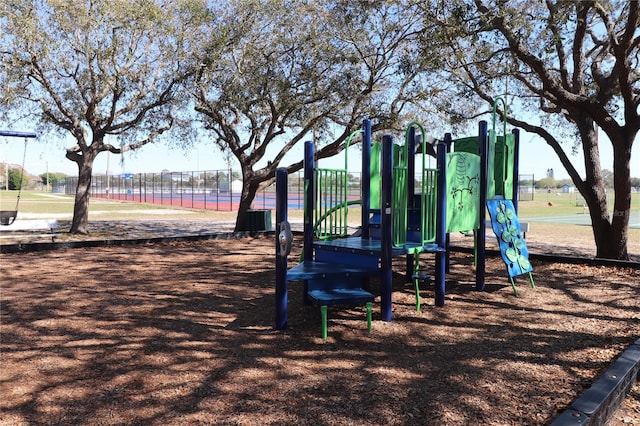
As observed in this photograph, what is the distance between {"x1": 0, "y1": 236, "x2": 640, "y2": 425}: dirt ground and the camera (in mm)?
3033

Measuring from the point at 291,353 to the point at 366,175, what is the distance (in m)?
2.99

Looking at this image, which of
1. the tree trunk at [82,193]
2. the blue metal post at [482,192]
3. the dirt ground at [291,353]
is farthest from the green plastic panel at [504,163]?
the tree trunk at [82,193]

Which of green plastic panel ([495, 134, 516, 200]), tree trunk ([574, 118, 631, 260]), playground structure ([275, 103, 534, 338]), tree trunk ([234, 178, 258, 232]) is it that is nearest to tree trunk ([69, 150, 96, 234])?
tree trunk ([234, 178, 258, 232])

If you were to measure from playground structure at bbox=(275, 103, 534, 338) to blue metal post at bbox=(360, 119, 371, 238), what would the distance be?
0.04 ft

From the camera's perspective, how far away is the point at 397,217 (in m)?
5.53

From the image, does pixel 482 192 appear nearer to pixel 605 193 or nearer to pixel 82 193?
pixel 605 193

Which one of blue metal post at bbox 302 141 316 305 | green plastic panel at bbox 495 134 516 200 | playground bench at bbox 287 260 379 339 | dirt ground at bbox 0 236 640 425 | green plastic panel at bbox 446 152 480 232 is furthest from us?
green plastic panel at bbox 495 134 516 200

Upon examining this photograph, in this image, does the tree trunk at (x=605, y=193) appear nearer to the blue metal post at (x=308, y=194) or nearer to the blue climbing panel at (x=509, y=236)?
the blue climbing panel at (x=509, y=236)

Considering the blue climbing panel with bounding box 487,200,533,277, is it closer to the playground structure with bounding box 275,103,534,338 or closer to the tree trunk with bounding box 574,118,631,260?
the playground structure with bounding box 275,103,534,338

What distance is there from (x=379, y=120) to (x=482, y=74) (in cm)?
313

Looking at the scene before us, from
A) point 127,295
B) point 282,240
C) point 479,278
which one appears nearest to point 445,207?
point 479,278

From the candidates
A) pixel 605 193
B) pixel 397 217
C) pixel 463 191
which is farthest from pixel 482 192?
pixel 605 193

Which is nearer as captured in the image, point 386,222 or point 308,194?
point 386,222

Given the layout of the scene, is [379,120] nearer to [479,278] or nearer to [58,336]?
[479,278]
